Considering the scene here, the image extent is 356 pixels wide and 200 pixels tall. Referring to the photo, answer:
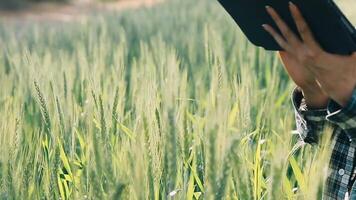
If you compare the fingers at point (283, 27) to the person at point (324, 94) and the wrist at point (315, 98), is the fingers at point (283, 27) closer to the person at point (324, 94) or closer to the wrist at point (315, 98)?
the person at point (324, 94)

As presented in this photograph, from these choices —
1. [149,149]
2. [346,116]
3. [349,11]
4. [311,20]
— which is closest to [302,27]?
[311,20]

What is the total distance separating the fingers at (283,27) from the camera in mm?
1173

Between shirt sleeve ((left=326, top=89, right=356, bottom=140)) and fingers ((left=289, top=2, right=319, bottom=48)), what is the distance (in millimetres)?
95

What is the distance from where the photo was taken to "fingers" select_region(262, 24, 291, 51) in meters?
1.19

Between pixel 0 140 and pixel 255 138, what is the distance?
588mm

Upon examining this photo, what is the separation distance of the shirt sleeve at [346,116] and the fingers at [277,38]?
0.11 metres

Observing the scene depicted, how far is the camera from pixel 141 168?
94 cm

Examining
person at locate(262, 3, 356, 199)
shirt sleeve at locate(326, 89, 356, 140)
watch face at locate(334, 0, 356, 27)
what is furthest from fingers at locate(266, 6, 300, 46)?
watch face at locate(334, 0, 356, 27)

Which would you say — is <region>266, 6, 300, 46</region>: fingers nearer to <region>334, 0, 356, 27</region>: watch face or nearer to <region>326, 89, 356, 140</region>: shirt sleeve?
<region>326, 89, 356, 140</region>: shirt sleeve

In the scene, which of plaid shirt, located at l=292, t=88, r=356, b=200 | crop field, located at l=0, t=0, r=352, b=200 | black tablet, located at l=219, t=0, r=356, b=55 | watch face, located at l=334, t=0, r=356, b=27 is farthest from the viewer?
watch face, located at l=334, t=0, r=356, b=27

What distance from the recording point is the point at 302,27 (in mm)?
1154

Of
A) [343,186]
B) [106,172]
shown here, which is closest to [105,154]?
[106,172]

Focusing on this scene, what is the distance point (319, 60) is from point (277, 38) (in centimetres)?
7

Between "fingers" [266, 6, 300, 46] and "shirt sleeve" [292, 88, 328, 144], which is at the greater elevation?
"fingers" [266, 6, 300, 46]
